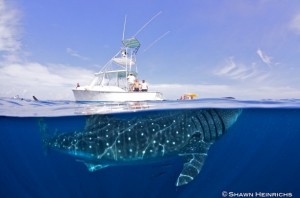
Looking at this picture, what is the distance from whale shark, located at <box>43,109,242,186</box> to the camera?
24.4 feet

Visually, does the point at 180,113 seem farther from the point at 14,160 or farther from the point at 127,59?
the point at 127,59

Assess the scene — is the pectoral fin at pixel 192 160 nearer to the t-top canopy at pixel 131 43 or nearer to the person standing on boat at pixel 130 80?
the person standing on boat at pixel 130 80

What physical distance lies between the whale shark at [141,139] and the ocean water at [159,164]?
34 cm

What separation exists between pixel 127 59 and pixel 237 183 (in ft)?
66.5

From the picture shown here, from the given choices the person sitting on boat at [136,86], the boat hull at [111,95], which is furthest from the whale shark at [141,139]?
the person sitting on boat at [136,86]

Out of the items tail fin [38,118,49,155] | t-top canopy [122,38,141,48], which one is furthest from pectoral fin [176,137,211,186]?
t-top canopy [122,38,141,48]

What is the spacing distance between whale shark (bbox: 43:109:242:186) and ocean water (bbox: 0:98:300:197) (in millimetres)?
336

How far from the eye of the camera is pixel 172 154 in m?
7.72

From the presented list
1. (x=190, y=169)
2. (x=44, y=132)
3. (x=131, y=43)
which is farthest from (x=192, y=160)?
(x=131, y=43)

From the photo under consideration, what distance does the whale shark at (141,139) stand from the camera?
7449 mm

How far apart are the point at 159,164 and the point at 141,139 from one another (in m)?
0.99

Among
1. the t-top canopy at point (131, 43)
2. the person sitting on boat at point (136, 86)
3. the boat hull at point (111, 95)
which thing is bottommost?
the boat hull at point (111, 95)

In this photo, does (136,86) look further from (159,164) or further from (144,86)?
(159,164)

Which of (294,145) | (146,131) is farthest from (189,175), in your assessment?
(294,145)
